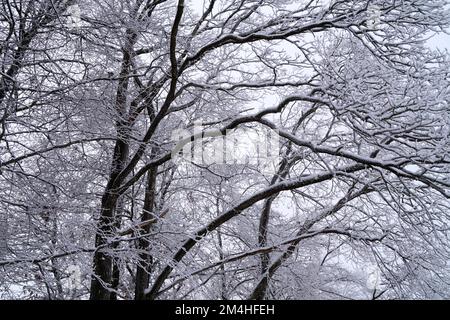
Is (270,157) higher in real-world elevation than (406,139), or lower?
higher

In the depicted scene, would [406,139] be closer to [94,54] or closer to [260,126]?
[260,126]

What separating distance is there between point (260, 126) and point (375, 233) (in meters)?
2.52

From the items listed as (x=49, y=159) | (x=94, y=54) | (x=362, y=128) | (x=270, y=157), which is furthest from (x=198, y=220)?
(x=362, y=128)

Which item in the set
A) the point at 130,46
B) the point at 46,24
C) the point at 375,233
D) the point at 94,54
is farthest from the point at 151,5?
the point at 375,233

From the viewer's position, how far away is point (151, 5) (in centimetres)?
748

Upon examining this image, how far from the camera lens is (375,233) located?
7.93 m

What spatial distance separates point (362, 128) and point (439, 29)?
1.72 metres

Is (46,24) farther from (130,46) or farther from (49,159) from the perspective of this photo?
(49,159)

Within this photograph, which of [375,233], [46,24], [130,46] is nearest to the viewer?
[46,24]

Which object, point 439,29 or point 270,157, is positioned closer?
point 439,29
